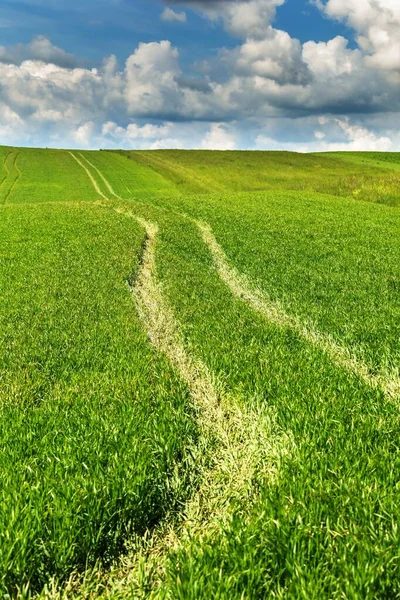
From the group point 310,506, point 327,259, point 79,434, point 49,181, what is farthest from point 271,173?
point 310,506

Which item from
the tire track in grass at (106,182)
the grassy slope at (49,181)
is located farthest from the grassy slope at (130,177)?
the grassy slope at (49,181)

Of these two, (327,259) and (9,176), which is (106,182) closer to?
(9,176)

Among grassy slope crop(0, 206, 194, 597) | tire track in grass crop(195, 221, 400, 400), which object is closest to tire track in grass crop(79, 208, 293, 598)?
grassy slope crop(0, 206, 194, 597)

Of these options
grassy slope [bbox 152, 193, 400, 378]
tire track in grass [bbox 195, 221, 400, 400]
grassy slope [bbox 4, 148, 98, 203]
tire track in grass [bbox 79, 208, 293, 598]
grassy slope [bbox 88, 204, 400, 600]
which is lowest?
tire track in grass [bbox 79, 208, 293, 598]

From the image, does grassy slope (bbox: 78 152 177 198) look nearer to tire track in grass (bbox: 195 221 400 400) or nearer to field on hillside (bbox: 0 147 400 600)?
tire track in grass (bbox: 195 221 400 400)

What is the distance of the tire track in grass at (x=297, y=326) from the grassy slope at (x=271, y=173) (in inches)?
1201

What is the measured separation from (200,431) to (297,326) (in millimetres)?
5706

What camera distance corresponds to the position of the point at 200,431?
639 cm

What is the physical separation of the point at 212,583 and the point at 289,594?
57 cm

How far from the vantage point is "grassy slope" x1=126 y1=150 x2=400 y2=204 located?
49312 millimetres

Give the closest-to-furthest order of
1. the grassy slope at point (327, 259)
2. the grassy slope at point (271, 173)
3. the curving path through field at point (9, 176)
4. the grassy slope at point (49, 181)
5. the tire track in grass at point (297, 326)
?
the tire track in grass at point (297, 326)
the grassy slope at point (327, 259)
the grassy slope at point (271, 173)
the grassy slope at point (49, 181)
the curving path through field at point (9, 176)

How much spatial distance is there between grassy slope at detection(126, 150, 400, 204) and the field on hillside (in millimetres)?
35187

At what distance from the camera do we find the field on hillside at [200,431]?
3.71m

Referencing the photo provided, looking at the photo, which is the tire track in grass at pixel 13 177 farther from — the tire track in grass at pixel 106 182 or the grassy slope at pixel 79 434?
the grassy slope at pixel 79 434
